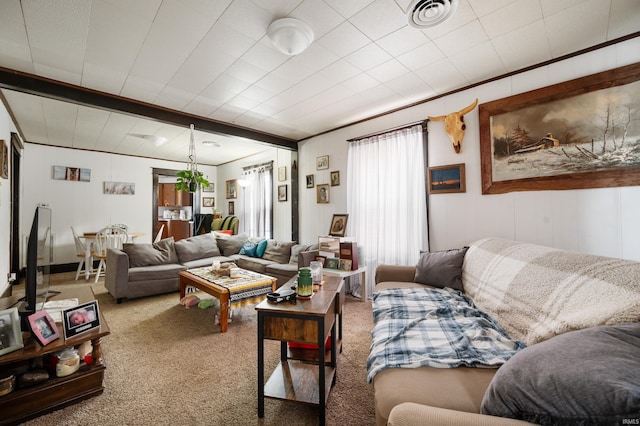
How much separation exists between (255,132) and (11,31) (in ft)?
9.20

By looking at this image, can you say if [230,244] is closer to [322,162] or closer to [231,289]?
[322,162]

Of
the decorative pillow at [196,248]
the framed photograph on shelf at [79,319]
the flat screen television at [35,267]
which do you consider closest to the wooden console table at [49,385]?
the framed photograph on shelf at [79,319]

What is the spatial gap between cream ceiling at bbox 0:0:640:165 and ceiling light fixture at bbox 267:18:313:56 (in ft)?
0.15

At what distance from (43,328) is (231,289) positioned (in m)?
1.36

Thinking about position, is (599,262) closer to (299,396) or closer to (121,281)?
(299,396)

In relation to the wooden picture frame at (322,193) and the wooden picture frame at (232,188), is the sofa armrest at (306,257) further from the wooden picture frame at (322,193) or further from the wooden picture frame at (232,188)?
the wooden picture frame at (232,188)

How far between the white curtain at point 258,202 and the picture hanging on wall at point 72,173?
3.29 metres

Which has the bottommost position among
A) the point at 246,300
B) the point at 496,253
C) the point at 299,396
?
the point at 299,396

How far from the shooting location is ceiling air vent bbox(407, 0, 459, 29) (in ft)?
5.79

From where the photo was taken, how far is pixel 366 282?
377cm

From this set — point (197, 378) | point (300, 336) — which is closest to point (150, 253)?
point (197, 378)

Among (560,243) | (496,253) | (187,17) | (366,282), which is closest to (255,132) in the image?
(187,17)

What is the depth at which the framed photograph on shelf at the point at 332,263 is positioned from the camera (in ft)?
12.1

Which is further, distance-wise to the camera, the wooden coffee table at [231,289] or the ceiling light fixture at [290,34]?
the wooden coffee table at [231,289]
